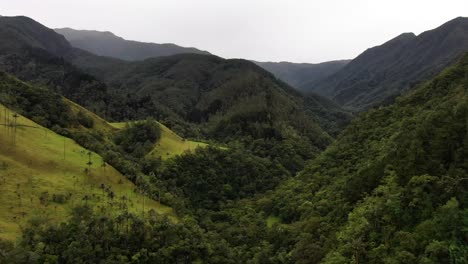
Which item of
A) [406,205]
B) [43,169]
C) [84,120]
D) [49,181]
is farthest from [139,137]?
[406,205]

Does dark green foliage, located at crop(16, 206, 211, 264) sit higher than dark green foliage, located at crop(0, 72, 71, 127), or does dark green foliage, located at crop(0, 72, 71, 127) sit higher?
dark green foliage, located at crop(0, 72, 71, 127)

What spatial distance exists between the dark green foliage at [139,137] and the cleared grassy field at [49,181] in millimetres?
26446

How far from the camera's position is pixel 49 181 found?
95000 mm

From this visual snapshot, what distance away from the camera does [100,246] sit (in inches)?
2970

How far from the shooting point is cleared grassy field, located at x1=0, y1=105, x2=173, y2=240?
8306cm

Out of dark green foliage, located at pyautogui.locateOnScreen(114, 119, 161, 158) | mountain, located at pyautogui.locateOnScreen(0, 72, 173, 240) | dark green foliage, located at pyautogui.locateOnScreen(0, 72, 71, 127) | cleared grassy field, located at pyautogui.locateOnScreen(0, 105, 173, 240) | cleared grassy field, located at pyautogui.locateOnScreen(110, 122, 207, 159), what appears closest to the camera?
cleared grassy field, located at pyautogui.locateOnScreen(0, 105, 173, 240)

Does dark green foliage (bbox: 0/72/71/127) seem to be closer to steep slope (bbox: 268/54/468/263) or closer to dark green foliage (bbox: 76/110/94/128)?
dark green foliage (bbox: 76/110/94/128)

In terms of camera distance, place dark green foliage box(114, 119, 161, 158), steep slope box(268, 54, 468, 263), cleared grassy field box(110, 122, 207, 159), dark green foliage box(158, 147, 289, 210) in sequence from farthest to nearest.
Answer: dark green foliage box(114, 119, 161, 158), cleared grassy field box(110, 122, 207, 159), dark green foliage box(158, 147, 289, 210), steep slope box(268, 54, 468, 263)

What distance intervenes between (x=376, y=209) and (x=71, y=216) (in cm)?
5837

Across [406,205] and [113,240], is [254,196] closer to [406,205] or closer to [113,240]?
[113,240]

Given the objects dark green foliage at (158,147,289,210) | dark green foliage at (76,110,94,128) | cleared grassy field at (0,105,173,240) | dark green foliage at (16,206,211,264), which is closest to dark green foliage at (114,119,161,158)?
dark green foliage at (76,110,94,128)

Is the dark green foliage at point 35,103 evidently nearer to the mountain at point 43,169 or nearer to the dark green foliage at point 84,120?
the mountain at point 43,169

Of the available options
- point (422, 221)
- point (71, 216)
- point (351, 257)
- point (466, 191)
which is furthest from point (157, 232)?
point (466, 191)

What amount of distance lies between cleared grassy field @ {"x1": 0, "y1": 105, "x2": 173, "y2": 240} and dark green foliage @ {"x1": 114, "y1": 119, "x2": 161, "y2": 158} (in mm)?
26446
